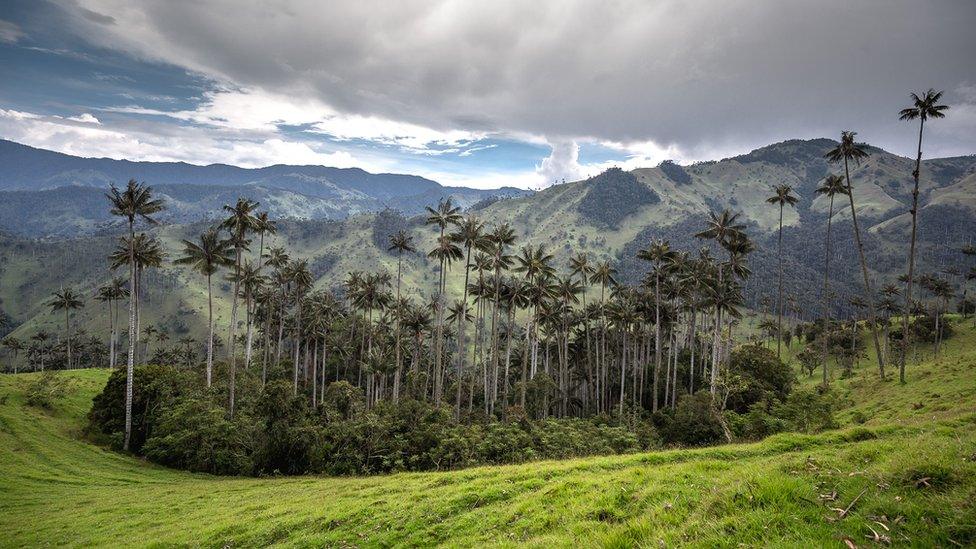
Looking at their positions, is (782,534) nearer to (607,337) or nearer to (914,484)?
(914,484)

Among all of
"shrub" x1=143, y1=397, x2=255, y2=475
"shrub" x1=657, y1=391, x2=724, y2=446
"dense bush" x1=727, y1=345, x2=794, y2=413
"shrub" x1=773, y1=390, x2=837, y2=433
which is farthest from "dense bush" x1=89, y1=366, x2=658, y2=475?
"dense bush" x1=727, y1=345, x2=794, y2=413

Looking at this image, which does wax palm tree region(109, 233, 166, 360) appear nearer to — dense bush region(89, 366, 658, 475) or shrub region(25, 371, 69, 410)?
shrub region(25, 371, 69, 410)

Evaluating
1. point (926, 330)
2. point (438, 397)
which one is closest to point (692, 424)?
point (438, 397)

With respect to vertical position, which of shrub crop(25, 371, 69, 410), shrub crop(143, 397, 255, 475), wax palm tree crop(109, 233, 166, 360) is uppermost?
wax palm tree crop(109, 233, 166, 360)

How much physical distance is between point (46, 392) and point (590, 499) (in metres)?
58.5

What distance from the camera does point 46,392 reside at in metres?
44.6

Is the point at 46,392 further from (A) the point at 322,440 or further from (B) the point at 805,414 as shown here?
(B) the point at 805,414

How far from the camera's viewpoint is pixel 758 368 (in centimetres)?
5928

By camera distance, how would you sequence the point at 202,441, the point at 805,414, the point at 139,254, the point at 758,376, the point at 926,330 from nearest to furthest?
the point at 805,414 < the point at 202,441 < the point at 139,254 < the point at 758,376 < the point at 926,330

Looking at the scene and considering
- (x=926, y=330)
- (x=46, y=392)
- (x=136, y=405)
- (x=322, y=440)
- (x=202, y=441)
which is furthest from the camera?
(x=926, y=330)

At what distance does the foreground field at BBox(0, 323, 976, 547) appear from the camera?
8216 millimetres

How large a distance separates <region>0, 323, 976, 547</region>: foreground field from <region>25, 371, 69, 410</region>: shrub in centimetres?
833

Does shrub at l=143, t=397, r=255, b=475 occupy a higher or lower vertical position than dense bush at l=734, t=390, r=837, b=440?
lower

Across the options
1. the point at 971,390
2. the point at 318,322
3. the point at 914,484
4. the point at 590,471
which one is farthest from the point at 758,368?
the point at 318,322
